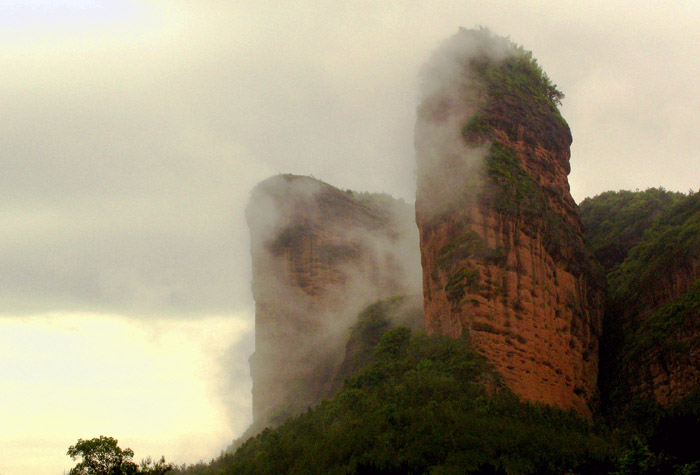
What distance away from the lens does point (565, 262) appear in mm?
40312

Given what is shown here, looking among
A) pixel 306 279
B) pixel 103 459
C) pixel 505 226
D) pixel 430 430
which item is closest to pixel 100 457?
pixel 103 459

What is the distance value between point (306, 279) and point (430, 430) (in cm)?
3600

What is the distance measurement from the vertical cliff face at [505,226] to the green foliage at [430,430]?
1807 millimetres

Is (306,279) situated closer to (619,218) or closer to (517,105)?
(619,218)

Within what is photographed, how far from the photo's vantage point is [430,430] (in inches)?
1141

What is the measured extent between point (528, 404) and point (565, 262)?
10168 mm

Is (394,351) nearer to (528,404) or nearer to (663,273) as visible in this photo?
(528,404)

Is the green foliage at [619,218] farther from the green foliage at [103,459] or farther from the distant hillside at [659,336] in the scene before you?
the green foliage at [103,459]

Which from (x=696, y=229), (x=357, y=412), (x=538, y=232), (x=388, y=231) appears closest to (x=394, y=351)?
(x=357, y=412)

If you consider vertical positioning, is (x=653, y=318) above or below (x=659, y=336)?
above

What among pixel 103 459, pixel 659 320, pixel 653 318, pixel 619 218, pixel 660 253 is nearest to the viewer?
pixel 103 459

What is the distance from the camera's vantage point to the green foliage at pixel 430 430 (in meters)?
26.5

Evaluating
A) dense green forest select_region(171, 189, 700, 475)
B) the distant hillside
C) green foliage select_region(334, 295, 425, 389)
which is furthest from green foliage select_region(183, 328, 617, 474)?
green foliage select_region(334, 295, 425, 389)

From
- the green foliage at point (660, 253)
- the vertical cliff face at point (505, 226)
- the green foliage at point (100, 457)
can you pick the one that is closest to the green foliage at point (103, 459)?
the green foliage at point (100, 457)
